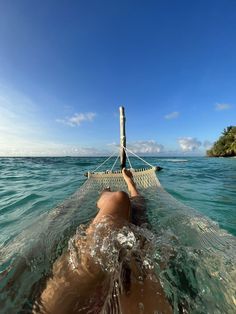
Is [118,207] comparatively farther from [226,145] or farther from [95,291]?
[226,145]

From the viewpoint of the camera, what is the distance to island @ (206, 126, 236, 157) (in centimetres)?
4923

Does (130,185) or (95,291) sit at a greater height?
(130,185)

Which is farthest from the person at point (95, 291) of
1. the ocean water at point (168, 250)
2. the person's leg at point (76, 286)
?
the ocean water at point (168, 250)

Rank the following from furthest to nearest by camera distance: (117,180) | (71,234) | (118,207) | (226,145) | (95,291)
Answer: (226,145) → (117,180) → (71,234) → (118,207) → (95,291)

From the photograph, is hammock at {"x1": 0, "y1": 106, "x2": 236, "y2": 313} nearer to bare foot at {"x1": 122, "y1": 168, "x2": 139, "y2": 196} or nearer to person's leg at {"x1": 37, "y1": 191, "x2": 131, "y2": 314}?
person's leg at {"x1": 37, "y1": 191, "x2": 131, "y2": 314}

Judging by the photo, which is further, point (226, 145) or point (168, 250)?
point (226, 145)

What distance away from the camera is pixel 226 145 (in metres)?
51.2

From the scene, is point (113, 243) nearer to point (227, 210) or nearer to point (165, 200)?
point (165, 200)

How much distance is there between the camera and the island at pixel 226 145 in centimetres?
4923

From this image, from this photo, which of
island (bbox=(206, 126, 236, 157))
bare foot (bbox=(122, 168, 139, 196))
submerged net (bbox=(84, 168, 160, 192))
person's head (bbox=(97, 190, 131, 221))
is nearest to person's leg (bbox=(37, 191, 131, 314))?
person's head (bbox=(97, 190, 131, 221))

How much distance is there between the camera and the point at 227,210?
439 cm

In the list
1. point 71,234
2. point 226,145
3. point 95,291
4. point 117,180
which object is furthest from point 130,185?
point 226,145


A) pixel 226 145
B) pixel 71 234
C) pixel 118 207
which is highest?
pixel 226 145

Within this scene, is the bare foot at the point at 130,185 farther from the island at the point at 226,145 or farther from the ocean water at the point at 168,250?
the island at the point at 226,145
